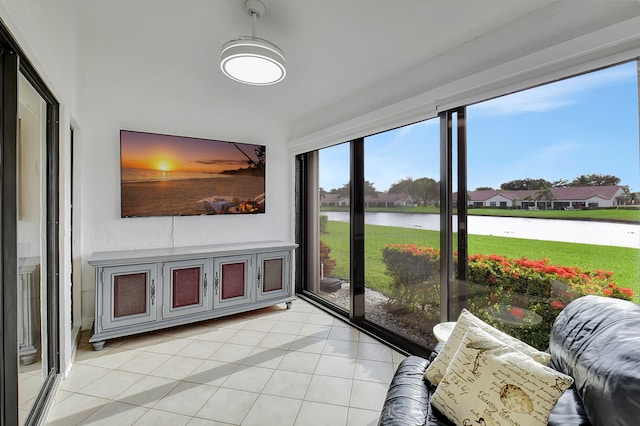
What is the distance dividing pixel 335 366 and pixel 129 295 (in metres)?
1.98

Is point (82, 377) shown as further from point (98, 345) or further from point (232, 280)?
point (232, 280)

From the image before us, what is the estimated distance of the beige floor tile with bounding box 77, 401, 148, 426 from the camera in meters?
1.75

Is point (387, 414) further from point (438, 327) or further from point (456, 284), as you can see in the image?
point (456, 284)

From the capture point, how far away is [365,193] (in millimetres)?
3180

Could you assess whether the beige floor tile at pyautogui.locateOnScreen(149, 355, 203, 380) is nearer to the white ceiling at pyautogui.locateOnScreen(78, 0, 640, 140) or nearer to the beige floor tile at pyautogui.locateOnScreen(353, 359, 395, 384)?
the beige floor tile at pyautogui.locateOnScreen(353, 359, 395, 384)

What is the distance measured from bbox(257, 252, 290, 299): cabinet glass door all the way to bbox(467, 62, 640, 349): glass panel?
7.06ft

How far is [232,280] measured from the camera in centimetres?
330

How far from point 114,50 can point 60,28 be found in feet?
2.11

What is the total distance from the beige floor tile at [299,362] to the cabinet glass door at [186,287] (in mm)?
1141

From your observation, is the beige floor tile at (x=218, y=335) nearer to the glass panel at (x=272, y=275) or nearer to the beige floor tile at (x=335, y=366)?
the glass panel at (x=272, y=275)

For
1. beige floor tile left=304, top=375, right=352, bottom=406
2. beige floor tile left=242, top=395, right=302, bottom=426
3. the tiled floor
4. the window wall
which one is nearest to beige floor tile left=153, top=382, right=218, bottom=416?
the tiled floor

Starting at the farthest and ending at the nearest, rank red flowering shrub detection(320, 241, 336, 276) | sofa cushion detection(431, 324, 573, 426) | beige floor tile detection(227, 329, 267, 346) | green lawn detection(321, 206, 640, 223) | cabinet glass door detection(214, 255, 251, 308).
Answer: red flowering shrub detection(320, 241, 336, 276), cabinet glass door detection(214, 255, 251, 308), beige floor tile detection(227, 329, 267, 346), green lawn detection(321, 206, 640, 223), sofa cushion detection(431, 324, 573, 426)


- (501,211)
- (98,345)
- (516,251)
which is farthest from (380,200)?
(98,345)

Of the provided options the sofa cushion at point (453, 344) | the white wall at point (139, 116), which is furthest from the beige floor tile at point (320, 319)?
the sofa cushion at point (453, 344)
